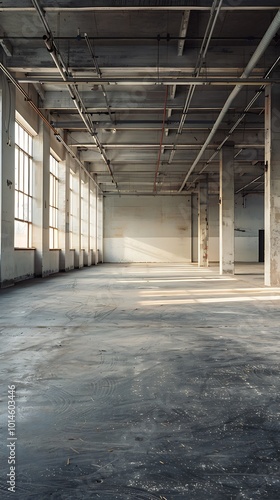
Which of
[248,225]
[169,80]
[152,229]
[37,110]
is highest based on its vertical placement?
[37,110]

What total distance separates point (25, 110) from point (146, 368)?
13350 mm

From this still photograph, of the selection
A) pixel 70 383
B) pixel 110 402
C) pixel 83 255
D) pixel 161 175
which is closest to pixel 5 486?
pixel 110 402

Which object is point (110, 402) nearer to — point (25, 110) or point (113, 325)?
point (113, 325)

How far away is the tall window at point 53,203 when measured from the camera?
67.8 feet

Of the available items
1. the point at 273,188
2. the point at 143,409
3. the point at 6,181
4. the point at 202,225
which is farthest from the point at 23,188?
the point at 202,225

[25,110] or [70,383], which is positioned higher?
[25,110]

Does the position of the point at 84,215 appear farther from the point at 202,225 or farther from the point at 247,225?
the point at 247,225

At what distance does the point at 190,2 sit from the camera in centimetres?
921

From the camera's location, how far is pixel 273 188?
536 inches

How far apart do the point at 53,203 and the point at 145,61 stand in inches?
405

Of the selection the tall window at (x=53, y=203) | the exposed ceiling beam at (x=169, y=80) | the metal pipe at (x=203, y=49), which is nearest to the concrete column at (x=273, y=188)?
the exposed ceiling beam at (x=169, y=80)

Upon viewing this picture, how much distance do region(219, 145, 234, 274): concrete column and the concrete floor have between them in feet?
46.7

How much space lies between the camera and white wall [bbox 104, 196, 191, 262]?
3650 centimetres

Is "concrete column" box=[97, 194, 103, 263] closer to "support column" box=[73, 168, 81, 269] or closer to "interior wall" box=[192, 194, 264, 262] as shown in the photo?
"support column" box=[73, 168, 81, 269]
